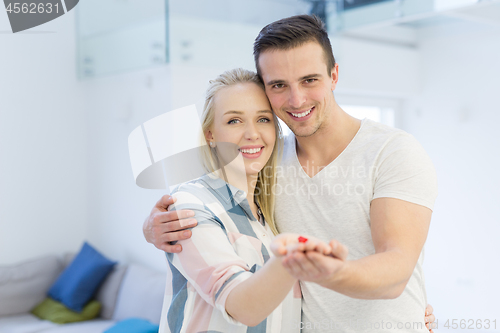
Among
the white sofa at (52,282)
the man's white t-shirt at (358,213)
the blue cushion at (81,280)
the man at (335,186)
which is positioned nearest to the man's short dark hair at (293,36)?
the man at (335,186)

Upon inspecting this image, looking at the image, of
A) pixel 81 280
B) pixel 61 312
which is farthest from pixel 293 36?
pixel 61 312

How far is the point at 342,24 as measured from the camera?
4055 millimetres

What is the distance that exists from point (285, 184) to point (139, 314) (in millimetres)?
2239

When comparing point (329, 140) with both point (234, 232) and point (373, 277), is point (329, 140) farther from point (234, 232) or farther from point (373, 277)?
point (373, 277)

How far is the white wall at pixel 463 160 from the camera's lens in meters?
4.25

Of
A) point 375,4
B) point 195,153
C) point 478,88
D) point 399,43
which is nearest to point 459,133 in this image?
point 478,88

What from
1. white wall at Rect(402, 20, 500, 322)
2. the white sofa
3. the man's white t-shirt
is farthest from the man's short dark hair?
white wall at Rect(402, 20, 500, 322)

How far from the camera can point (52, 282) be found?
3949mm

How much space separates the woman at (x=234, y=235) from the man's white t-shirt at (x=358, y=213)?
91 mm

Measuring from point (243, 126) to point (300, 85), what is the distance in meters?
0.22

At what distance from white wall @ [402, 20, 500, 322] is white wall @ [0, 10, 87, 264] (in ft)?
11.2

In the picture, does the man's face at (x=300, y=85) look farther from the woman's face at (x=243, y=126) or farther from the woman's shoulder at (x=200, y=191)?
the woman's shoulder at (x=200, y=191)

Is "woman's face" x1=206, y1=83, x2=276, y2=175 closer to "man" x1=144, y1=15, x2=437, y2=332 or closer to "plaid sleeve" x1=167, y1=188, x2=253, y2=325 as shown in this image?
"man" x1=144, y1=15, x2=437, y2=332

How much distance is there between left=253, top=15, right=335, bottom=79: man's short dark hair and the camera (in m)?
1.48
